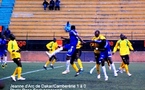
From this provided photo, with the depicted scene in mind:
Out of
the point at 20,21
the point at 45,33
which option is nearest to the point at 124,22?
the point at 45,33

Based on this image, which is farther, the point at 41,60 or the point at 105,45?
the point at 41,60

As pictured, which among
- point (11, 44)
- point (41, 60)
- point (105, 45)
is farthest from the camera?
point (41, 60)

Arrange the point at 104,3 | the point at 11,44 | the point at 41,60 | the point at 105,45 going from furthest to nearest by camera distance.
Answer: the point at 104,3 → the point at 41,60 → the point at 105,45 → the point at 11,44

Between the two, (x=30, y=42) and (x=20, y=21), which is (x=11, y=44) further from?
(x=20, y=21)

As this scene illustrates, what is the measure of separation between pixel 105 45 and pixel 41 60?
19.0 metres

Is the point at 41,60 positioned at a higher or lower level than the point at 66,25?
Answer: lower

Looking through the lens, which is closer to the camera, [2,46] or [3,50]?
[2,46]

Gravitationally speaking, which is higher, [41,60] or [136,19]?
[136,19]

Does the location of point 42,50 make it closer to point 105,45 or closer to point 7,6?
point 7,6

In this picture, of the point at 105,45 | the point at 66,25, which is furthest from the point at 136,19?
the point at 105,45

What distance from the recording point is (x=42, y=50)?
35.8 metres

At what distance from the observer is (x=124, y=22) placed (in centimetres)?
3984

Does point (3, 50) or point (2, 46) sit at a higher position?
point (2, 46)

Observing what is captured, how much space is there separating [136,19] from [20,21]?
11654 mm
